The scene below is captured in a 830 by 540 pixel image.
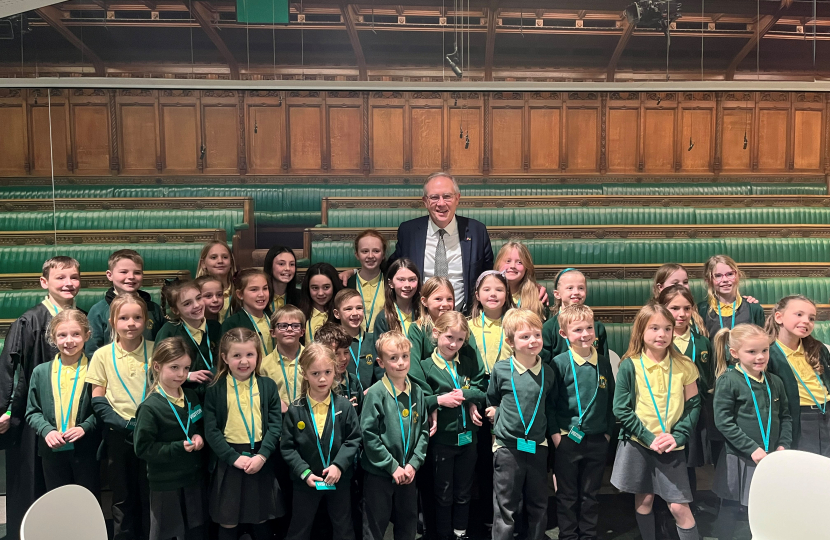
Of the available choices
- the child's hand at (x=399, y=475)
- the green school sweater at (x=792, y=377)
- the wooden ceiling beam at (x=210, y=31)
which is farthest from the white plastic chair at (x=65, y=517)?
the wooden ceiling beam at (x=210, y=31)

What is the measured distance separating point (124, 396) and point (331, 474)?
0.77m

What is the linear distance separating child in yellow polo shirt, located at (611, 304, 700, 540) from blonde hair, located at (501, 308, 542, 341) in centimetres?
35

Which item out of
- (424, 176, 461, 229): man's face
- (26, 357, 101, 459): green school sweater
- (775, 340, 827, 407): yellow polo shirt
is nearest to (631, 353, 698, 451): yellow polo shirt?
(775, 340, 827, 407): yellow polo shirt

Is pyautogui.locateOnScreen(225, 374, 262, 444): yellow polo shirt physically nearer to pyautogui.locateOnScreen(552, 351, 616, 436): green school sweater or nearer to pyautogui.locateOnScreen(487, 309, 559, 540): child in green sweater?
pyautogui.locateOnScreen(487, 309, 559, 540): child in green sweater

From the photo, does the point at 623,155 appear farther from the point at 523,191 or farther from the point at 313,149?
the point at 313,149

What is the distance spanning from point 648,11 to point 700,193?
119 cm

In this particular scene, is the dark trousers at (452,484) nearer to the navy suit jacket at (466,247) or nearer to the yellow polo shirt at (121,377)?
the navy suit jacket at (466,247)

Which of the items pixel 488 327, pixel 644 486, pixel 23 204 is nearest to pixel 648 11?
pixel 488 327

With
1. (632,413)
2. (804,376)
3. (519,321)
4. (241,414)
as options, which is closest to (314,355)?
(241,414)

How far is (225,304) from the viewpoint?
8.96 ft

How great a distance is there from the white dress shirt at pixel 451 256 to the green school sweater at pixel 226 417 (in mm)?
856

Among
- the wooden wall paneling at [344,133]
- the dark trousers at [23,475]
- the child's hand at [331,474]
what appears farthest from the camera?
the wooden wall paneling at [344,133]

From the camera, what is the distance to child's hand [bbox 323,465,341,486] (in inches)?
81.4

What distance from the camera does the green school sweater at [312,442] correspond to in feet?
6.88
